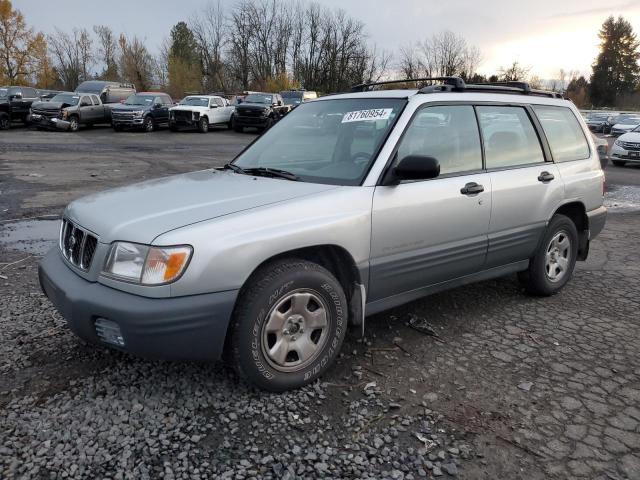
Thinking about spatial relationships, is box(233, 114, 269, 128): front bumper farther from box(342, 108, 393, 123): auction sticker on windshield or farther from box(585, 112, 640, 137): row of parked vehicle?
box(342, 108, 393, 123): auction sticker on windshield

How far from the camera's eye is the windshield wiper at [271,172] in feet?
11.4

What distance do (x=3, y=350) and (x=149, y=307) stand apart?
5.00 feet

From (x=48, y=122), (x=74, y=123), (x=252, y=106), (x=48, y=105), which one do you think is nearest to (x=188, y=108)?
(x=252, y=106)

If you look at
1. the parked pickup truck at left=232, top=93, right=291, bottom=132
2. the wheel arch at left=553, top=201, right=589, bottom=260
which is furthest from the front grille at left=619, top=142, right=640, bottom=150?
the parked pickup truck at left=232, top=93, right=291, bottom=132

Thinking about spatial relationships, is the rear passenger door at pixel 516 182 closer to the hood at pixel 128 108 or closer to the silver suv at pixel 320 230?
the silver suv at pixel 320 230

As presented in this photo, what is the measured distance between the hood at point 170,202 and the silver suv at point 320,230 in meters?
0.01

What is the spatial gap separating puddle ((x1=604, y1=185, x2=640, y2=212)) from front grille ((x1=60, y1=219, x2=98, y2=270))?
359 inches

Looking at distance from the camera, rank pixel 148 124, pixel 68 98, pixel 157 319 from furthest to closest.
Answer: pixel 148 124 → pixel 68 98 → pixel 157 319

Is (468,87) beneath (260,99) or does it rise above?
beneath

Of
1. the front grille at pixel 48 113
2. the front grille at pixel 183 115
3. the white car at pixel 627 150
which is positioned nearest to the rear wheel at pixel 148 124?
the front grille at pixel 183 115

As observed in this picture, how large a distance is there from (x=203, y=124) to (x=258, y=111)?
273 cm

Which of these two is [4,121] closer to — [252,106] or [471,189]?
[252,106]

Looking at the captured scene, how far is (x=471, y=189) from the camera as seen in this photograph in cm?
375

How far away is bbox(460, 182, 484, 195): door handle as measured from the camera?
3.71 m
